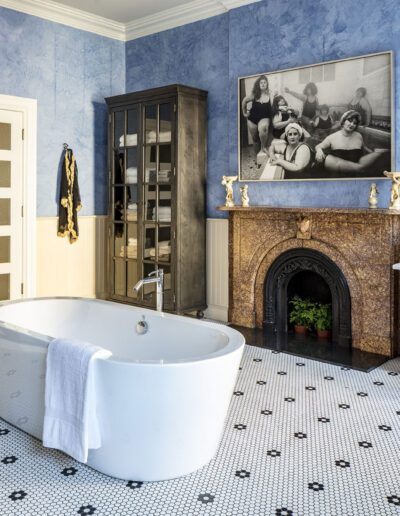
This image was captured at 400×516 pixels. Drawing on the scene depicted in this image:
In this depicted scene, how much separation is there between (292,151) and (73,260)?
2454mm

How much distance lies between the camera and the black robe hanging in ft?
17.5

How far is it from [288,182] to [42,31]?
2719 mm

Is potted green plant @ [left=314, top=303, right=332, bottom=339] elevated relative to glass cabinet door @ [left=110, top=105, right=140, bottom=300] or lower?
lower

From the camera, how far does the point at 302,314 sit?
180 inches

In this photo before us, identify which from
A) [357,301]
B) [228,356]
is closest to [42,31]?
[357,301]

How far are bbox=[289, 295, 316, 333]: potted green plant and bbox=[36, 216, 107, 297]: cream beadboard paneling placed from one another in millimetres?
2159

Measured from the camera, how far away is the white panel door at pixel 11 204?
4957mm

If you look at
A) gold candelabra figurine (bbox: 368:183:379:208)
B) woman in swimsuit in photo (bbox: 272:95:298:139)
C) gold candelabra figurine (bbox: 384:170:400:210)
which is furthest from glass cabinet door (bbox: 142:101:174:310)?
gold candelabra figurine (bbox: 384:170:400:210)

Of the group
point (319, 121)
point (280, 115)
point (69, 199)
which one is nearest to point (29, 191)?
point (69, 199)

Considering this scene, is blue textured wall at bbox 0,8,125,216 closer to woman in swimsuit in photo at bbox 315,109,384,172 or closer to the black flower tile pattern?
woman in swimsuit in photo at bbox 315,109,384,172

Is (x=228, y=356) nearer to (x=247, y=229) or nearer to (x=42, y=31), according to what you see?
(x=247, y=229)

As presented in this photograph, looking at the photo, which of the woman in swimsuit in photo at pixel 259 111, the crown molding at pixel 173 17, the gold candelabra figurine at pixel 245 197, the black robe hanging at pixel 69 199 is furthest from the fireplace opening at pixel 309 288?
the crown molding at pixel 173 17

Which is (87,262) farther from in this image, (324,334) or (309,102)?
(309,102)

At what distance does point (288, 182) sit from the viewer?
459 cm
